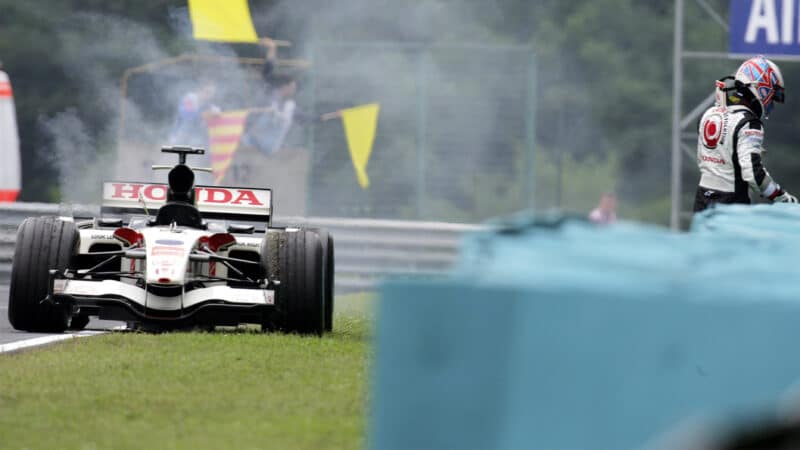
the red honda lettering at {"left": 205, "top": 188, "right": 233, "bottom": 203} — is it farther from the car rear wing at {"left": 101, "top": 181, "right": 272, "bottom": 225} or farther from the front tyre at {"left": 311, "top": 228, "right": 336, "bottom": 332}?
the front tyre at {"left": 311, "top": 228, "right": 336, "bottom": 332}

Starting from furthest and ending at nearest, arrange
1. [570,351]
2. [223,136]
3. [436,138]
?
1. [436,138]
2. [223,136]
3. [570,351]

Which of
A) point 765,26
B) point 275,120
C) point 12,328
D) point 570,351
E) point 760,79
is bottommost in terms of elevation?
point 12,328

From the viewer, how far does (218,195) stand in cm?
1119

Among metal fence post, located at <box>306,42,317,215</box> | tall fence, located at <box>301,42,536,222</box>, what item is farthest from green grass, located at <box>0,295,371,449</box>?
tall fence, located at <box>301,42,536,222</box>

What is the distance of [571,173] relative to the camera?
31516 millimetres

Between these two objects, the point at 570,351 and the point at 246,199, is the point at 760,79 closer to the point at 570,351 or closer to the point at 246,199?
the point at 246,199

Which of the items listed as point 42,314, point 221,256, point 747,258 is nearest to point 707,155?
point 221,256

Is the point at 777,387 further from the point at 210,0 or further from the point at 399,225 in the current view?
the point at 210,0

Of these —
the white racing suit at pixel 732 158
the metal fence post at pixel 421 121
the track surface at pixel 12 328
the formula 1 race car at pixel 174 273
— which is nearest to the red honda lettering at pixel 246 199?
the formula 1 race car at pixel 174 273

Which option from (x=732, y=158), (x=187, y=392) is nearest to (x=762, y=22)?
(x=732, y=158)

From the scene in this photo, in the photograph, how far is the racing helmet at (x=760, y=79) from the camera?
10156mm

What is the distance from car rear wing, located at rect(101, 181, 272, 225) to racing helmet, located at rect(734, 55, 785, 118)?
3.01m

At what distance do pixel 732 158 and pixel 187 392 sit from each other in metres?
4.14

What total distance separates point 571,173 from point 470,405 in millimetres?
27992
